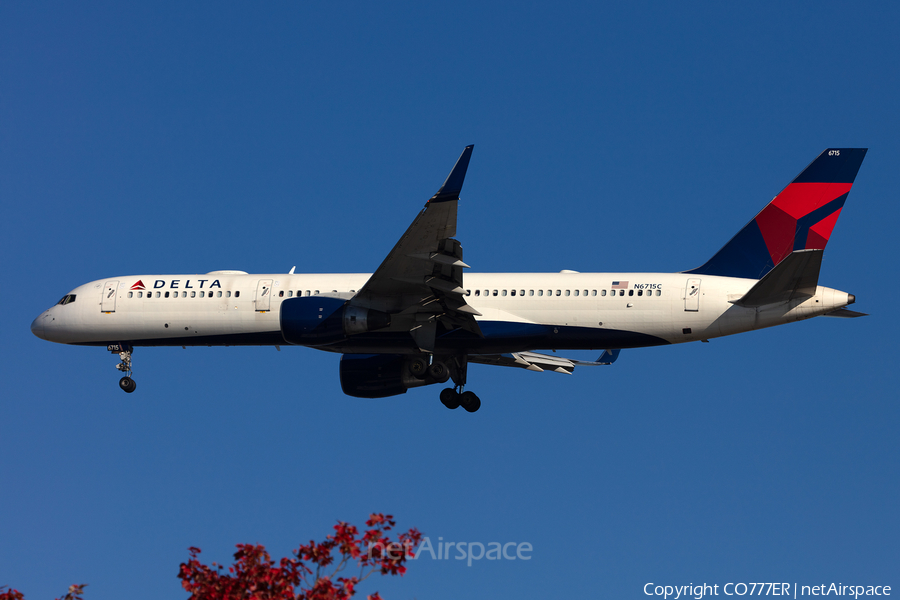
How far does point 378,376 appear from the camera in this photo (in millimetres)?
40875

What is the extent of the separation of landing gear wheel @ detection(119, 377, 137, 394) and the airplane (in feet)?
0.19

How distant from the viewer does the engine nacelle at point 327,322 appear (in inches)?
1375

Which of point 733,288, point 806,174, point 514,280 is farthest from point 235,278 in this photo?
point 806,174

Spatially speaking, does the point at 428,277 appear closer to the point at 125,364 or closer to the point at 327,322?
the point at 327,322

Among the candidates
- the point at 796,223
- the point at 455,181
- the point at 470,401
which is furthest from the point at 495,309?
the point at 796,223

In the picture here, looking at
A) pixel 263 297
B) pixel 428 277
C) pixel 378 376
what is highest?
pixel 263 297

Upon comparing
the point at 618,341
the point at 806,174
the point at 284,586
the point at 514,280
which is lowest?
the point at 284,586

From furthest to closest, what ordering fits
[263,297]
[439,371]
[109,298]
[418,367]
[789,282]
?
[109,298] → [263,297] → [439,371] → [418,367] → [789,282]

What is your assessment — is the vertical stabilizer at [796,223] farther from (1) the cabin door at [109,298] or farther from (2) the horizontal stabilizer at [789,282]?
(1) the cabin door at [109,298]

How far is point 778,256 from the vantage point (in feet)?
121

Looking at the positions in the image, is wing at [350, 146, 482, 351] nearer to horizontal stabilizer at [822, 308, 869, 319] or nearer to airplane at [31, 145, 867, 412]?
airplane at [31, 145, 867, 412]

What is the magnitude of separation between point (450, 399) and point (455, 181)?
1334cm

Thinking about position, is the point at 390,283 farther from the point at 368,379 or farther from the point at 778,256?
the point at 778,256

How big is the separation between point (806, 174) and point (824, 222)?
1954 mm
